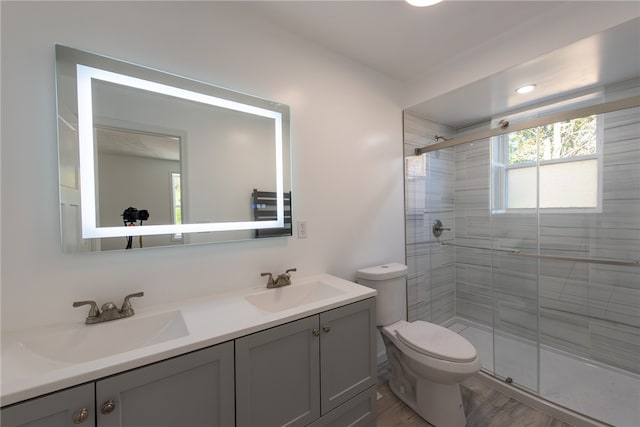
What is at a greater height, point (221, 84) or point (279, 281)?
point (221, 84)

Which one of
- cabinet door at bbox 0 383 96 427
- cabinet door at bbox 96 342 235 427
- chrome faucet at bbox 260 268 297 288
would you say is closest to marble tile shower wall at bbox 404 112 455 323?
chrome faucet at bbox 260 268 297 288

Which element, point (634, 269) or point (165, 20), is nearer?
point (165, 20)

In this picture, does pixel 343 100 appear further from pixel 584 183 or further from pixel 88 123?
pixel 584 183

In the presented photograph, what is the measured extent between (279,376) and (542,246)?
7.55ft

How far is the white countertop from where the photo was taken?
68cm

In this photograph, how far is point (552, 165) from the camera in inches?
79.1

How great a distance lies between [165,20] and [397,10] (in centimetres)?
126

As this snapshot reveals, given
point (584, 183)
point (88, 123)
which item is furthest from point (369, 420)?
point (584, 183)

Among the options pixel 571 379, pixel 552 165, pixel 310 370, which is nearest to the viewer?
pixel 310 370

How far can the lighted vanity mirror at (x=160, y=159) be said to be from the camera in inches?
40.9

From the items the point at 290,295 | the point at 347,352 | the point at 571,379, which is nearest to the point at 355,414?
the point at 347,352

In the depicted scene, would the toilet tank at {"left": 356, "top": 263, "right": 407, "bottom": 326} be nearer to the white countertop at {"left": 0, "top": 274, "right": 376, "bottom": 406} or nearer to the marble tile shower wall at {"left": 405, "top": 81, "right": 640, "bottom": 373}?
the white countertop at {"left": 0, "top": 274, "right": 376, "bottom": 406}

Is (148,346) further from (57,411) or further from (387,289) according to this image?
(387,289)

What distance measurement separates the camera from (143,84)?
3.88 ft
